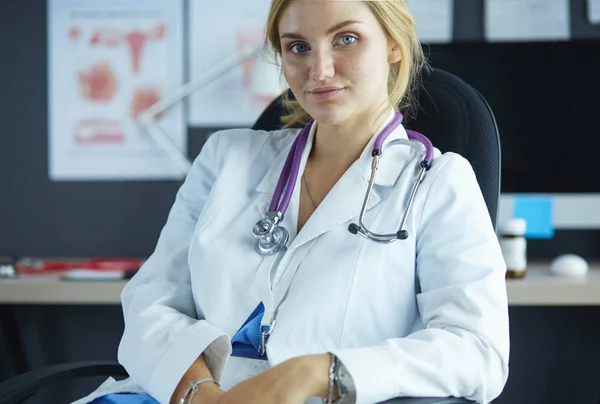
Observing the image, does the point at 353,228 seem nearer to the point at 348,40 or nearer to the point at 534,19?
the point at 348,40

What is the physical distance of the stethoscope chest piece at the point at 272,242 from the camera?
119cm

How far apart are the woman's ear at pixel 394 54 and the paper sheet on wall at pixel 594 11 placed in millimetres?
1216

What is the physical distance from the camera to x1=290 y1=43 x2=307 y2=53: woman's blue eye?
1194mm

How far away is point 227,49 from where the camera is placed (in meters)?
2.29

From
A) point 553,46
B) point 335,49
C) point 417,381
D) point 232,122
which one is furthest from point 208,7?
point 417,381

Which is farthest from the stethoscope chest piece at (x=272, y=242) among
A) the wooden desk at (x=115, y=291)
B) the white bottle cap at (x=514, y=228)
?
the white bottle cap at (x=514, y=228)

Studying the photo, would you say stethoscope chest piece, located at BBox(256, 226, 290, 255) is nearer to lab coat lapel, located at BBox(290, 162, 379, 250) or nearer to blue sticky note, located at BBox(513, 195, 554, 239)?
lab coat lapel, located at BBox(290, 162, 379, 250)

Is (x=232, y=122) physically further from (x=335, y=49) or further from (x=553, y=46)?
(x=335, y=49)

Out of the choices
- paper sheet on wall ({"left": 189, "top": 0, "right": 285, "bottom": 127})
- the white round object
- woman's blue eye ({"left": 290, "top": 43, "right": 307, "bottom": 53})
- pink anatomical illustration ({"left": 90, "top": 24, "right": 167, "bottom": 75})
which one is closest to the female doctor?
woman's blue eye ({"left": 290, "top": 43, "right": 307, "bottom": 53})

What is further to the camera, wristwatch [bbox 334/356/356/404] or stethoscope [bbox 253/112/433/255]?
stethoscope [bbox 253/112/433/255]

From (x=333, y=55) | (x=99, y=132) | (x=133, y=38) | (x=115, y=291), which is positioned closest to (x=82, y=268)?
(x=115, y=291)

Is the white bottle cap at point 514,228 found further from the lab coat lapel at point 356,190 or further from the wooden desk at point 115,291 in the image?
the lab coat lapel at point 356,190

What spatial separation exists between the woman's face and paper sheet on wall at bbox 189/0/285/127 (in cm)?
109

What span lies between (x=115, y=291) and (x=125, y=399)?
0.69 m
